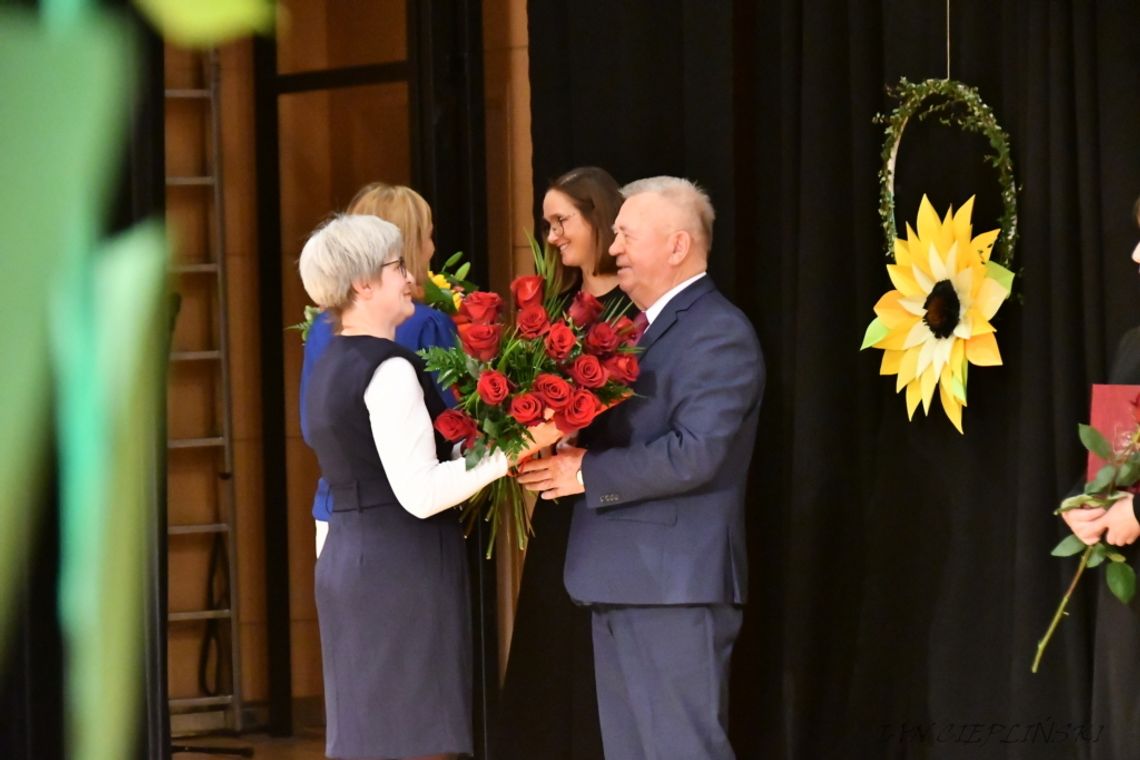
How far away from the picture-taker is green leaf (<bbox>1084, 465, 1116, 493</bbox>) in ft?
8.89

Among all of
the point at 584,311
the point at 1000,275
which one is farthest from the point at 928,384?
the point at 584,311

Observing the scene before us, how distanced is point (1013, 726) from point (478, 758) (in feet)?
5.90

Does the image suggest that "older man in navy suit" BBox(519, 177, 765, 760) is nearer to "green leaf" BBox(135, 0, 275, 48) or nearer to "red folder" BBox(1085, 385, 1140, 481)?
"red folder" BBox(1085, 385, 1140, 481)

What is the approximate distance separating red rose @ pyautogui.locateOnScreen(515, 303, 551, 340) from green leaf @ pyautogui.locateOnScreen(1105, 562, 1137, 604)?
3.82 ft

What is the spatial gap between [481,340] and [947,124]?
1.45m

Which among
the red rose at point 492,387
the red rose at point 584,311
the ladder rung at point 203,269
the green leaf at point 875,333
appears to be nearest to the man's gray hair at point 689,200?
the red rose at point 584,311

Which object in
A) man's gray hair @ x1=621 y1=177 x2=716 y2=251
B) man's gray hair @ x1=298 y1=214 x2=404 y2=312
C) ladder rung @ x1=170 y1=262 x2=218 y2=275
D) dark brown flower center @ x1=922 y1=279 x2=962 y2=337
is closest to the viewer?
man's gray hair @ x1=298 y1=214 x2=404 y2=312

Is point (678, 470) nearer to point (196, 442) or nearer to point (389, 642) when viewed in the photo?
point (389, 642)

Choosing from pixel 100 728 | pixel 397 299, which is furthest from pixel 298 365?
pixel 100 728

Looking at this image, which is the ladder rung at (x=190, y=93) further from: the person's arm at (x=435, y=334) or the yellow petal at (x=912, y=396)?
the yellow petal at (x=912, y=396)

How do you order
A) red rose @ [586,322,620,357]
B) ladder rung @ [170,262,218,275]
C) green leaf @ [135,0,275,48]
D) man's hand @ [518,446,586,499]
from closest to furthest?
1. green leaf @ [135,0,275,48]
2. red rose @ [586,322,620,357]
3. man's hand @ [518,446,586,499]
4. ladder rung @ [170,262,218,275]

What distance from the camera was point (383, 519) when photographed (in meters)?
2.94

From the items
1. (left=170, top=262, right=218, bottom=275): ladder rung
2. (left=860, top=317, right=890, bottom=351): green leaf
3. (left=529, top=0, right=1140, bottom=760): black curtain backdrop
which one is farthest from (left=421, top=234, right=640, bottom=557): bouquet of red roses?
(left=170, top=262, right=218, bottom=275): ladder rung

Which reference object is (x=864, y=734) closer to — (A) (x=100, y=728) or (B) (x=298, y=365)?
(B) (x=298, y=365)
